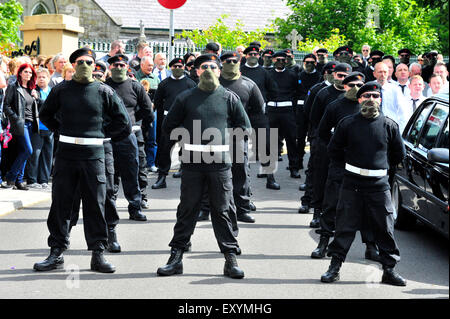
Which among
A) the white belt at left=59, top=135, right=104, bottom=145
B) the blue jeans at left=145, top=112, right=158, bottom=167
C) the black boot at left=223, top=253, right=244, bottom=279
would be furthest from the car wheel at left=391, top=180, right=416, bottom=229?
the blue jeans at left=145, top=112, right=158, bottom=167

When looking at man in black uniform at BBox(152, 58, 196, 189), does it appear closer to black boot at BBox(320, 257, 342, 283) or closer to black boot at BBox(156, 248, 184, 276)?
black boot at BBox(156, 248, 184, 276)

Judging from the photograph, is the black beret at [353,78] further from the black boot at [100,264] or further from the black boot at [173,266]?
the black boot at [100,264]

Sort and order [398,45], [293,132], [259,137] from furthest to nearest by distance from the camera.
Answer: [398,45] < [293,132] < [259,137]

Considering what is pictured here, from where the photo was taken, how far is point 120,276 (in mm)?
7496

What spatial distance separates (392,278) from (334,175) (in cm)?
146

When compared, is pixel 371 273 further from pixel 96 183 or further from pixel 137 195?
pixel 137 195

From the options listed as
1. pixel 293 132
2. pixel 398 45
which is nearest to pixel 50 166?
pixel 293 132

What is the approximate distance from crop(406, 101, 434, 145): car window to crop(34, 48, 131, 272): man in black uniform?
142 inches

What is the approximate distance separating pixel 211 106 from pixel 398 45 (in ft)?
90.7

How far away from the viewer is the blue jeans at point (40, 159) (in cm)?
1266

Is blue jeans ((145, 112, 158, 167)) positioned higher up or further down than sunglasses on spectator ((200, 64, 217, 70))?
further down

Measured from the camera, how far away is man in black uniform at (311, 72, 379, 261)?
330 inches

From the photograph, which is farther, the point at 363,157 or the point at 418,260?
the point at 418,260

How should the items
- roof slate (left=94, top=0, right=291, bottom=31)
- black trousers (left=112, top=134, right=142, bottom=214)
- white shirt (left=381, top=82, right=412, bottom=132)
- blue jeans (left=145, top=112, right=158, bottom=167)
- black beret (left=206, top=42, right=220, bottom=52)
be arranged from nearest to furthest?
1. black trousers (left=112, top=134, right=142, bottom=214)
2. white shirt (left=381, top=82, right=412, bottom=132)
3. black beret (left=206, top=42, right=220, bottom=52)
4. blue jeans (left=145, top=112, right=158, bottom=167)
5. roof slate (left=94, top=0, right=291, bottom=31)
